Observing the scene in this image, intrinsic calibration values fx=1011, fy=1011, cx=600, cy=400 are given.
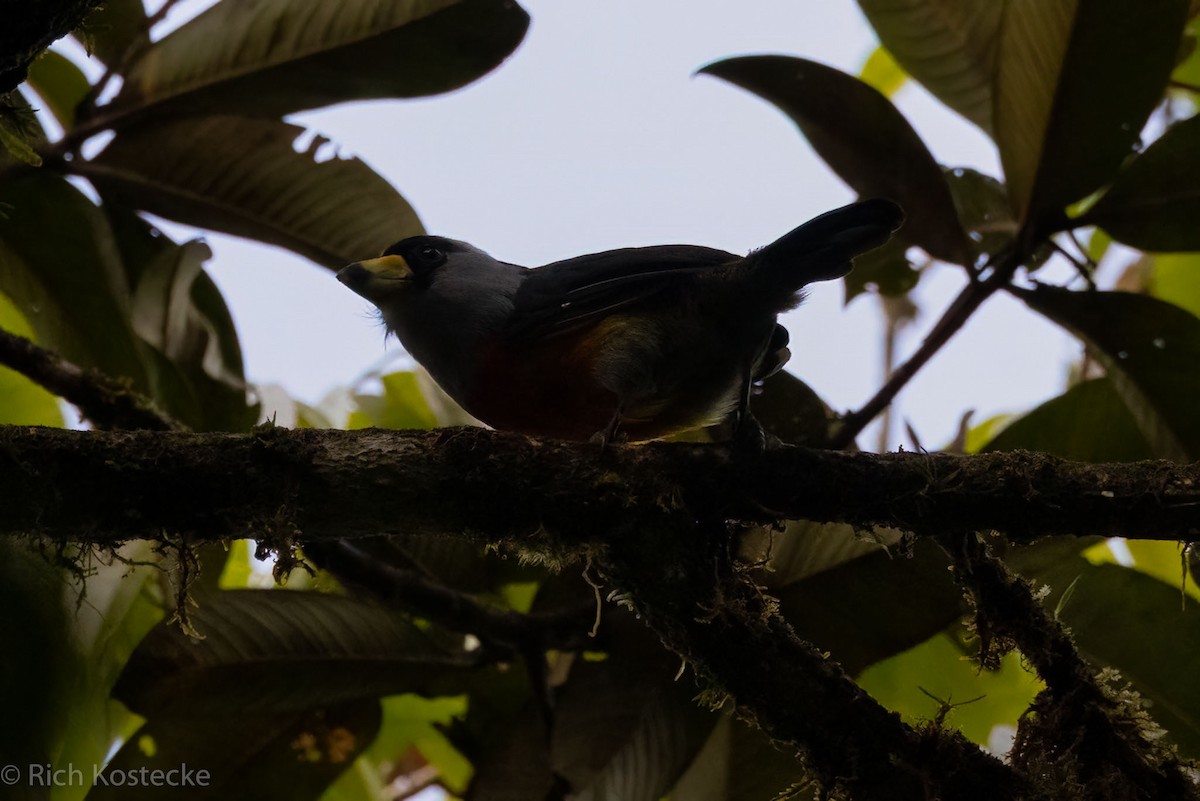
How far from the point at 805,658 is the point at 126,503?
3.68ft

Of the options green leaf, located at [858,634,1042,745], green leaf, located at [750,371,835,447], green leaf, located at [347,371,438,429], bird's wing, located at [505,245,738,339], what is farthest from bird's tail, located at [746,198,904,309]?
green leaf, located at [347,371,438,429]

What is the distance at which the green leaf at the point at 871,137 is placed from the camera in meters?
2.53

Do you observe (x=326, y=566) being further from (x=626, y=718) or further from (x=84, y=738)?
(x=626, y=718)

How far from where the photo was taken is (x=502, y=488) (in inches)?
65.4

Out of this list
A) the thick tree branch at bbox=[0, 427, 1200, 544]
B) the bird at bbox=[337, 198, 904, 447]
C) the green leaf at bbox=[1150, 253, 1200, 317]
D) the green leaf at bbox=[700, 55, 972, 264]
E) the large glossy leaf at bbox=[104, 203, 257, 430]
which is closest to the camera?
the thick tree branch at bbox=[0, 427, 1200, 544]

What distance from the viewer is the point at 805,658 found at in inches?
63.7

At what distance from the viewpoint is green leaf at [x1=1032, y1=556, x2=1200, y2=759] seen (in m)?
2.17

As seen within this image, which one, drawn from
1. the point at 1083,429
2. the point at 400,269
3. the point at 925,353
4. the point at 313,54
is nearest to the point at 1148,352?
the point at 1083,429

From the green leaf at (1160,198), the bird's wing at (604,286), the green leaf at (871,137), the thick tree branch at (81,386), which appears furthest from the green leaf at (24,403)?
the green leaf at (1160,198)

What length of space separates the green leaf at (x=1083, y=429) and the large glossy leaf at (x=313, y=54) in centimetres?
161

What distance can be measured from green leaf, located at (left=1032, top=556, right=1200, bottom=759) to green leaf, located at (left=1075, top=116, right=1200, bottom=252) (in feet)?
2.84

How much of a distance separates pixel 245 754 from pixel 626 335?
Answer: 131 centimetres

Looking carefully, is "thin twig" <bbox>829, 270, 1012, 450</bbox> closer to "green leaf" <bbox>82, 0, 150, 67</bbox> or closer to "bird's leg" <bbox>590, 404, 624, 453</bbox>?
"bird's leg" <bbox>590, 404, 624, 453</bbox>

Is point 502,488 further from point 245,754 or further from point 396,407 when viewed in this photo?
point 396,407
